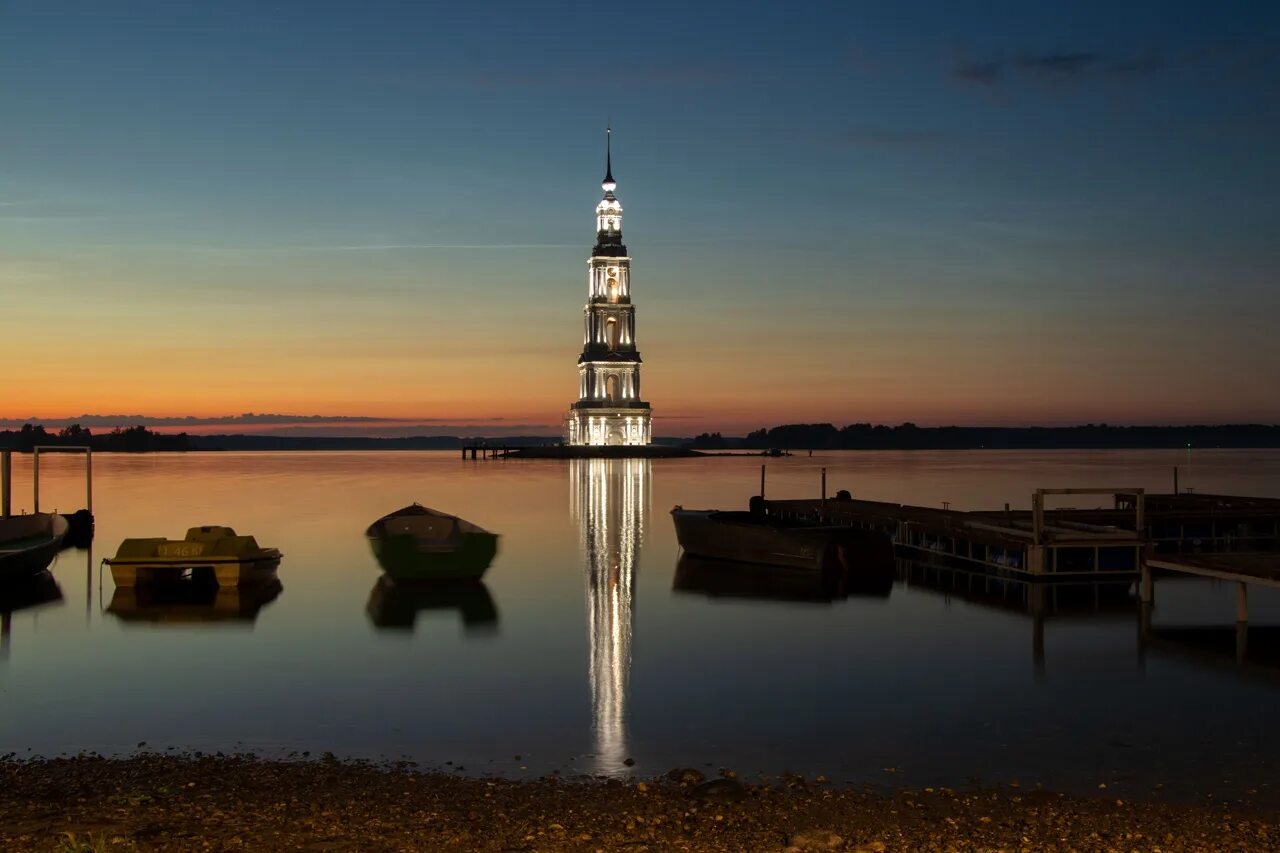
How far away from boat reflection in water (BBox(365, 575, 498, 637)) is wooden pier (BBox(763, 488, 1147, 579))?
15.1 metres

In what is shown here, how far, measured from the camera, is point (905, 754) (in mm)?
15273

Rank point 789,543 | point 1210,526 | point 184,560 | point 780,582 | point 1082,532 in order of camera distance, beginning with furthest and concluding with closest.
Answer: point 1210,526, point 789,543, point 1082,532, point 780,582, point 184,560

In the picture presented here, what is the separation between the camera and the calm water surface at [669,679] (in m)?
15.4

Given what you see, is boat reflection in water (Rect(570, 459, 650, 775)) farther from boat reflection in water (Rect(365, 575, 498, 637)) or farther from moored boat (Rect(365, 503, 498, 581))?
moored boat (Rect(365, 503, 498, 581))

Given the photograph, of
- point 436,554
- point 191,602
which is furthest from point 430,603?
point 191,602

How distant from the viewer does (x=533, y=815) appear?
1203 cm

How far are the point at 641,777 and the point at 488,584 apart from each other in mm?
19973

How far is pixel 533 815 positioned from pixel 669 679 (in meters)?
8.56

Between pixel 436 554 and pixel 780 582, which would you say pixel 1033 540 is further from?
pixel 436 554

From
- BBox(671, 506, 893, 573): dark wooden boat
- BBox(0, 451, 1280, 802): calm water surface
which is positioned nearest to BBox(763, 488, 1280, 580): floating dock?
BBox(0, 451, 1280, 802): calm water surface

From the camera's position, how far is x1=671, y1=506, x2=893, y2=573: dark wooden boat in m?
35.3

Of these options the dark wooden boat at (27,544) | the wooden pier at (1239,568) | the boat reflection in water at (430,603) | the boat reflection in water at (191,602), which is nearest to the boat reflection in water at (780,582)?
the boat reflection in water at (430,603)

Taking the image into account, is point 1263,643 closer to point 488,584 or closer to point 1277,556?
point 1277,556

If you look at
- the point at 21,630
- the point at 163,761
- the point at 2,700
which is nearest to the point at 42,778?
the point at 163,761
